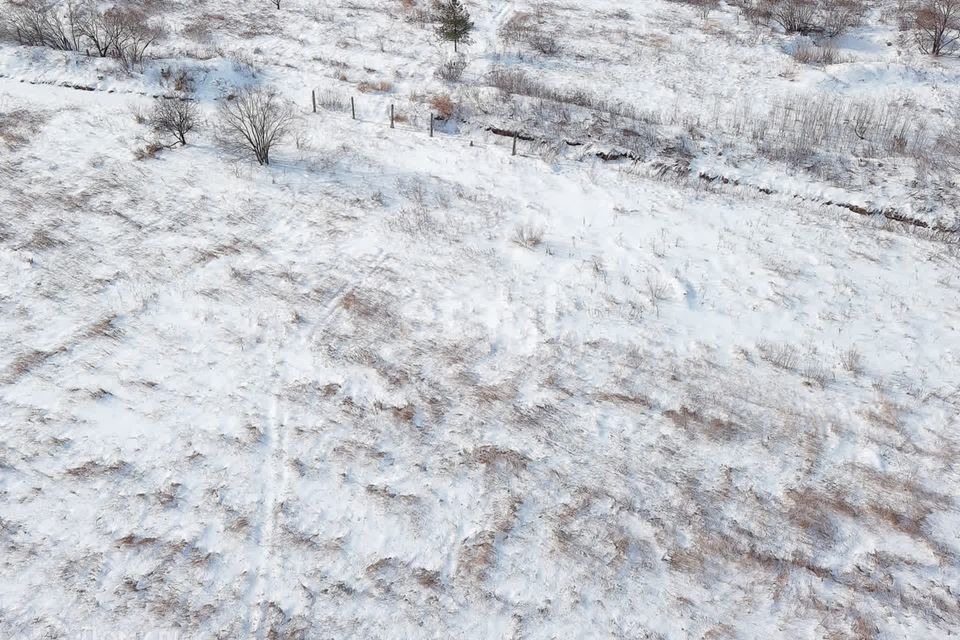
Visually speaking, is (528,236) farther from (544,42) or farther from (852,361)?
(544,42)

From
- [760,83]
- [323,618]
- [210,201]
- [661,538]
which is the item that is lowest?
[323,618]

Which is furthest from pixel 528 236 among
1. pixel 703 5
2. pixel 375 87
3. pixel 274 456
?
pixel 703 5

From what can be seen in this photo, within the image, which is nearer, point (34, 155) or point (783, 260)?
point (783, 260)

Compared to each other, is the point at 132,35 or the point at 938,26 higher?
the point at 938,26

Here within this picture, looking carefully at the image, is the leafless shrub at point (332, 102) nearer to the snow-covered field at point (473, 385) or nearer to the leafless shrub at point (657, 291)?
the snow-covered field at point (473, 385)

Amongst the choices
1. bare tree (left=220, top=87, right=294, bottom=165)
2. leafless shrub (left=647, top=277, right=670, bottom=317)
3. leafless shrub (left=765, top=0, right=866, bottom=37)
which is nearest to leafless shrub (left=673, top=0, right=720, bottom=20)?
leafless shrub (left=765, top=0, right=866, bottom=37)

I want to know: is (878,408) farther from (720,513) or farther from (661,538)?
(661,538)

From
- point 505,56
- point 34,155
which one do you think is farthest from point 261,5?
point 34,155

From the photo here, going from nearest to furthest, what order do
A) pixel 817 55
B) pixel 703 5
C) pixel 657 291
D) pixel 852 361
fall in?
1. pixel 852 361
2. pixel 657 291
3. pixel 817 55
4. pixel 703 5
